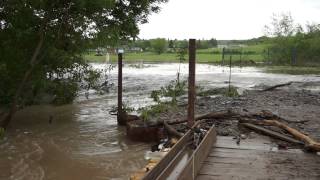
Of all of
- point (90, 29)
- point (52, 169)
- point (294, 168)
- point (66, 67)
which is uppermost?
point (90, 29)

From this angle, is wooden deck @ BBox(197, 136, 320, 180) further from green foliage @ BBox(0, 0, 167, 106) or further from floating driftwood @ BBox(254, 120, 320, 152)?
green foliage @ BBox(0, 0, 167, 106)

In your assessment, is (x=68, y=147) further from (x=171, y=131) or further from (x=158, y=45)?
(x=158, y=45)

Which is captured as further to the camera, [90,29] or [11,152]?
[90,29]

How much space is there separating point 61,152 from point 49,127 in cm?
416

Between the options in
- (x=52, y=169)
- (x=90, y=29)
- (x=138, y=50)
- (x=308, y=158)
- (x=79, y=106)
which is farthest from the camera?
(x=138, y=50)

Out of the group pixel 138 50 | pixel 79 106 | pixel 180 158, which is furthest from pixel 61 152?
pixel 138 50

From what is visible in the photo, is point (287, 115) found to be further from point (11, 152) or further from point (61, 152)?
point (11, 152)

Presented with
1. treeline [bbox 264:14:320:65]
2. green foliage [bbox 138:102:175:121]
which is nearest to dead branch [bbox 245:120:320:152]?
green foliage [bbox 138:102:175:121]

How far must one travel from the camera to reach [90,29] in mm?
15859

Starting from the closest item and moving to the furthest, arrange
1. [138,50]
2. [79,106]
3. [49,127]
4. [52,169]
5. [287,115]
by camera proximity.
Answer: [52,169], [287,115], [49,127], [79,106], [138,50]

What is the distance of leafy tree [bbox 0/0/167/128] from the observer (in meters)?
14.5

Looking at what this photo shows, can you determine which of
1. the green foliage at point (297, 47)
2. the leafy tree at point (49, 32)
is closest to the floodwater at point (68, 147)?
the leafy tree at point (49, 32)

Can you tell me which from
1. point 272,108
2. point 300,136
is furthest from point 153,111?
point 300,136

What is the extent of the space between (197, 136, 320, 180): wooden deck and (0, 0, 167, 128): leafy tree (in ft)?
17.8
